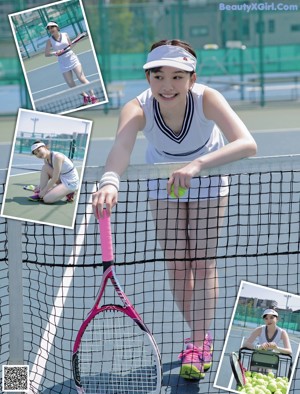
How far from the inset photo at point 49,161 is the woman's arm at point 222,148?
0.27 meters

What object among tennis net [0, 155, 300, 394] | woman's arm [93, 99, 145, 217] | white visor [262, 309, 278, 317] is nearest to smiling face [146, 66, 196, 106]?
woman's arm [93, 99, 145, 217]

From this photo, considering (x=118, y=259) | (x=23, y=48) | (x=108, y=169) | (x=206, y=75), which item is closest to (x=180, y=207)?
(x=108, y=169)

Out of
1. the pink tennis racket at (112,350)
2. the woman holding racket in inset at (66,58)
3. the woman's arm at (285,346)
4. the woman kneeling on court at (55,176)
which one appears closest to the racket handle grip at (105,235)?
the pink tennis racket at (112,350)

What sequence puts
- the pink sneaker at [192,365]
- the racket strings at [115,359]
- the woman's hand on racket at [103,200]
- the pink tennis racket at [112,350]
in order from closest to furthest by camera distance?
the woman's hand on racket at [103,200]
the pink tennis racket at [112,350]
the racket strings at [115,359]
the pink sneaker at [192,365]

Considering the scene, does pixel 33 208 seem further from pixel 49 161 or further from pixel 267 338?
pixel 267 338

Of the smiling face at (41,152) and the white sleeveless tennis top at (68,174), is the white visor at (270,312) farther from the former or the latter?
the smiling face at (41,152)

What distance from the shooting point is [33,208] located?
8.73ft

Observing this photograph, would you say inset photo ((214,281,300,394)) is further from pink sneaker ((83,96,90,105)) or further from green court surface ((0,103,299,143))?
green court surface ((0,103,299,143))

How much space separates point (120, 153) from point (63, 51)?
0.37m

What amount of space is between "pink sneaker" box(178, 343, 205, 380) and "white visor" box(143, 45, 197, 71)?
944mm

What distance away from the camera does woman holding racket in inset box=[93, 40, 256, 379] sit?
2730mm

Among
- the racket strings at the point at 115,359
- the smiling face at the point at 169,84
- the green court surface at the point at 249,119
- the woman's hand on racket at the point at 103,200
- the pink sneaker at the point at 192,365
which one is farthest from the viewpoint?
the green court surface at the point at 249,119

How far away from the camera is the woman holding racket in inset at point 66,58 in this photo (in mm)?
2831

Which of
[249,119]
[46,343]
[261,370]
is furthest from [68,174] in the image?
[249,119]
